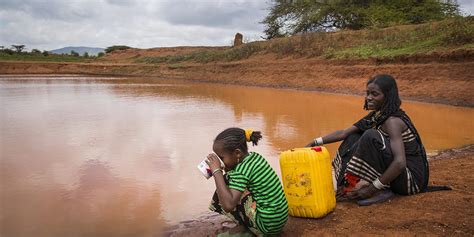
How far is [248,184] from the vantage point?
9.11ft

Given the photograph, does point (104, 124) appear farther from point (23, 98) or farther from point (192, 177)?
point (23, 98)

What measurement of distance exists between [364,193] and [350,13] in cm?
2279

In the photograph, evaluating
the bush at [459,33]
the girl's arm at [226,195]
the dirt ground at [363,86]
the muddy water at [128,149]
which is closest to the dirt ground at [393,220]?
the dirt ground at [363,86]

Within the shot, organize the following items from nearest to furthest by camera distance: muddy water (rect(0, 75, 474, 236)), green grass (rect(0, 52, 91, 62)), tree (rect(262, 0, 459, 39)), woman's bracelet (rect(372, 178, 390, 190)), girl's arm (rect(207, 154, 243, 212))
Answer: girl's arm (rect(207, 154, 243, 212)) → woman's bracelet (rect(372, 178, 390, 190)) → muddy water (rect(0, 75, 474, 236)) → tree (rect(262, 0, 459, 39)) → green grass (rect(0, 52, 91, 62))

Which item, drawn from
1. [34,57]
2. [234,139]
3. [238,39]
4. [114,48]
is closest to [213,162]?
[234,139]

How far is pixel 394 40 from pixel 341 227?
1567 centimetres

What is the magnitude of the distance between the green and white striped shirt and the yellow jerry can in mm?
346

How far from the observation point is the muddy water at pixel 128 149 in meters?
3.66

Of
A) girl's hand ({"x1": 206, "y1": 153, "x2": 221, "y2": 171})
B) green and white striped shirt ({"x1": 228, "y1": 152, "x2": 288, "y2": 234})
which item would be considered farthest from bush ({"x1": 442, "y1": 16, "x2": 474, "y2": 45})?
girl's hand ({"x1": 206, "y1": 153, "x2": 221, "y2": 171})

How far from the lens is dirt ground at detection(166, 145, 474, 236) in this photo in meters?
2.90

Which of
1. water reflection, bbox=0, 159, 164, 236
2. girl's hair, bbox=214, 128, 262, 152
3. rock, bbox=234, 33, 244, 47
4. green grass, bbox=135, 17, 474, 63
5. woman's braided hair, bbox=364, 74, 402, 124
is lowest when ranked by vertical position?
water reflection, bbox=0, 159, 164, 236

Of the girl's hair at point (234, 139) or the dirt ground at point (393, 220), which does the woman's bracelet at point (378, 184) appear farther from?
the girl's hair at point (234, 139)

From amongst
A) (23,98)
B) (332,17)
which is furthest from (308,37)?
(23,98)

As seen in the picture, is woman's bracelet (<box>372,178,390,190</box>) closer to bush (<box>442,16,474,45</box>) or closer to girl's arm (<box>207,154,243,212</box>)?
girl's arm (<box>207,154,243,212</box>)
